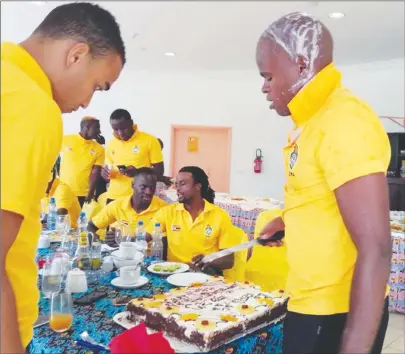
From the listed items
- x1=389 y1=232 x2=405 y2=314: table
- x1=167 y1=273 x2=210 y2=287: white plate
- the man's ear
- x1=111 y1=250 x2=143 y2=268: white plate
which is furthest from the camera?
x1=389 y1=232 x2=405 y2=314: table

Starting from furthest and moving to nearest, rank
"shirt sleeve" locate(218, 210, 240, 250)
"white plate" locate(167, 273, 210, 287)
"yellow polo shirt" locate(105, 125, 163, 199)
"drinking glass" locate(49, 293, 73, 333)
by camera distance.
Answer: "yellow polo shirt" locate(105, 125, 163, 199), "shirt sleeve" locate(218, 210, 240, 250), "white plate" locate(167, 273, 210, 287), "drinking glass" locate(49, 293, 73, 333)

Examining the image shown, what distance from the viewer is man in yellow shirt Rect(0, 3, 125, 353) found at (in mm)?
519

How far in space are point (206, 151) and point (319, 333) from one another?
5.38m

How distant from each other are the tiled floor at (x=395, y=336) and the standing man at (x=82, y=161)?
8.65 feet

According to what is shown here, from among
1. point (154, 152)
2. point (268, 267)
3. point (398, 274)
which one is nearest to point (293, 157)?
point (268, 267)

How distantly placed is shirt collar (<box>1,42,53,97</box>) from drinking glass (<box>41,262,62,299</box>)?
3.21 ft

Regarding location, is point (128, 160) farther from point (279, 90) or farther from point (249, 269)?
point (279, 90)

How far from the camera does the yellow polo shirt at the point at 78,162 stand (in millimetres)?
4016

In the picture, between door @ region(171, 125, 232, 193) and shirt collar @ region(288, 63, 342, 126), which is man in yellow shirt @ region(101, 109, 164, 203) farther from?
shirt collar @ region(288, 63, 342, 126)

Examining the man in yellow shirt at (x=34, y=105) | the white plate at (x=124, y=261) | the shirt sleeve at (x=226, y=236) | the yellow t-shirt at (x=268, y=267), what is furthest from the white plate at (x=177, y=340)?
the shirt sleeve at (x=226, y=236)

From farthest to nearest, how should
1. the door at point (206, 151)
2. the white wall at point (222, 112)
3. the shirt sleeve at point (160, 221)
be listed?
the door at point (206, 151) → the white wall at point (222, 112) → the shirt sleeve at point (160, 221)

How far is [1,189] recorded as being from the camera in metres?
0.52

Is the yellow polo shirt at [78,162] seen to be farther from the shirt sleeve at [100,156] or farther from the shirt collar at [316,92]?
the shirt collar at [316,92]

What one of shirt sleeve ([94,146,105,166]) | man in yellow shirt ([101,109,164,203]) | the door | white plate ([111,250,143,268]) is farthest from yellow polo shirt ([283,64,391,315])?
the door
